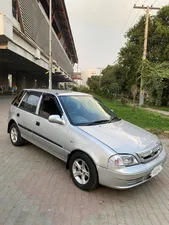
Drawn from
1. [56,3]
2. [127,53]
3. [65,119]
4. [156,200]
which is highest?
[56,3]

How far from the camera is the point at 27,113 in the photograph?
4.59 m

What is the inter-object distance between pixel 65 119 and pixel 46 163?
1.28m

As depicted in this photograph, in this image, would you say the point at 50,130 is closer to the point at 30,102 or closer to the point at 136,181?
the point at 30,102

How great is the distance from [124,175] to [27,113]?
2.84 m

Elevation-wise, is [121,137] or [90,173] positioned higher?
[121,137]

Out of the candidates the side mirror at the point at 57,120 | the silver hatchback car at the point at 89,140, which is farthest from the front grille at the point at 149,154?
the side mirror at the point at 57,120

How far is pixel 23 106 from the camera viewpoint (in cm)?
487

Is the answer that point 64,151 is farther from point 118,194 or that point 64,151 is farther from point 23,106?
point 23,106

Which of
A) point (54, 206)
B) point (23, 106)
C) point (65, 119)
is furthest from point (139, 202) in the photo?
point (23, 106)

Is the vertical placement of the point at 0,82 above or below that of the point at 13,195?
above

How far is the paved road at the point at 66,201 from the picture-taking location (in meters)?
2.53

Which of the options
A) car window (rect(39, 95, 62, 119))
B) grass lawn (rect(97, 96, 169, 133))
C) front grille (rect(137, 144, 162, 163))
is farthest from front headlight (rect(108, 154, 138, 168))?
grass lawn (rect(97, 96, 169, 133))

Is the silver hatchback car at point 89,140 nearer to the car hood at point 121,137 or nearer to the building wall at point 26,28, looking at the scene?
the car hood at point 121,137

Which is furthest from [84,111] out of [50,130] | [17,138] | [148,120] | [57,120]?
[148,120]
